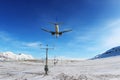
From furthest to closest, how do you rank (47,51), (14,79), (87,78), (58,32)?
(58,32) < (47,51) < (14,79) < (87,78)

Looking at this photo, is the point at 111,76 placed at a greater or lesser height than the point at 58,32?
lesser

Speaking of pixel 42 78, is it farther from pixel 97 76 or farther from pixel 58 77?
pixel 97 76

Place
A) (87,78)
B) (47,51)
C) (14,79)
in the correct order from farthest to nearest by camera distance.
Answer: (47,51), (14,79), (87,78)

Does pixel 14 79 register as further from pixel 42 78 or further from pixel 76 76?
pixel 76 76

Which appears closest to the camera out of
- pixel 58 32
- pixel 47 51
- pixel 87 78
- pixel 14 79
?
pixel 87 78

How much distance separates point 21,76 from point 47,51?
25.8 ft

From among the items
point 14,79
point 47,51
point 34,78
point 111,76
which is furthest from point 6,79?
point 111,76

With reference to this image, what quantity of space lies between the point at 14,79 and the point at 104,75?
61.1ft

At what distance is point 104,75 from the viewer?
40812 mm

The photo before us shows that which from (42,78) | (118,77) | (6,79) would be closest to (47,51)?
(42,78)

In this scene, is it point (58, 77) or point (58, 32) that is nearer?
point (58, 77)

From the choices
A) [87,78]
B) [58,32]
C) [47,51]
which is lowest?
[87,78]

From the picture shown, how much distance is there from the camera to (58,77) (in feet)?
129

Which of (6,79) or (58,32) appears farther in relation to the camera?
(58,32)
